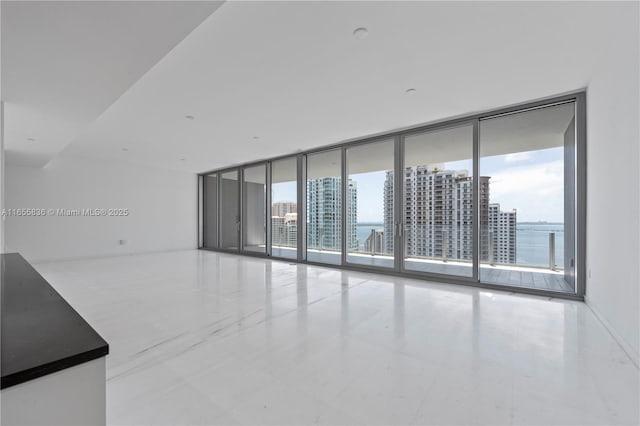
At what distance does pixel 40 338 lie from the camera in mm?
811

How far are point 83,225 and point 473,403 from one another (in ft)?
30.6

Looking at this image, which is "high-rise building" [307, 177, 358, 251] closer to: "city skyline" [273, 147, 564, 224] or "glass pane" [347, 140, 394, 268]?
"glass pane" [347, 140, 394, 268]

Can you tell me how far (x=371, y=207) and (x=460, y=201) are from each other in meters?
1.70

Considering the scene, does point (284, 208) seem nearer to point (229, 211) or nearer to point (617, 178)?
point (229, 211)

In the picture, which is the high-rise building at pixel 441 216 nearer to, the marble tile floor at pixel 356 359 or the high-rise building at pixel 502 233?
the high-rise building at pixel 502 233

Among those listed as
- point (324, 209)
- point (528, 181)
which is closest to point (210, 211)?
point (324, 209)

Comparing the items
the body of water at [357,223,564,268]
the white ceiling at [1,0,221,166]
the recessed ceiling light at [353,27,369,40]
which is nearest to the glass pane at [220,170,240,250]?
the white ceiling at [1,0,221,166]

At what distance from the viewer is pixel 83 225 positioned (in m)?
7.52

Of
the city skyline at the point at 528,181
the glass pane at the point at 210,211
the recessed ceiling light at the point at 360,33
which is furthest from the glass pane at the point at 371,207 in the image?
the glass pane at the point at 210,211

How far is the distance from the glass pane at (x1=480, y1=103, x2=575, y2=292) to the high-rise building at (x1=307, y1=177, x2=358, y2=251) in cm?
249

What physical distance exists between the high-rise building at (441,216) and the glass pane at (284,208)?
2.58 meters

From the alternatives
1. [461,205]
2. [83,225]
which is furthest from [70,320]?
[83,225]

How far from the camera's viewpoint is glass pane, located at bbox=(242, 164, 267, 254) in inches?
319

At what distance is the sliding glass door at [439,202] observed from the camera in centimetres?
475
